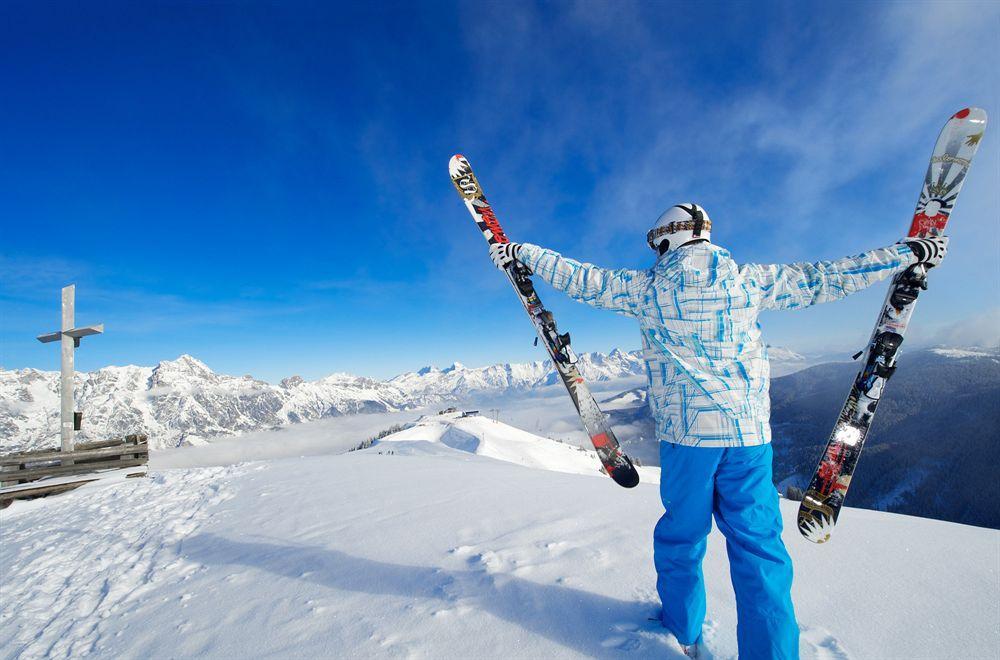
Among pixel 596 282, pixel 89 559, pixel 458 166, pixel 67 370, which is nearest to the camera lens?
pixel 596 282

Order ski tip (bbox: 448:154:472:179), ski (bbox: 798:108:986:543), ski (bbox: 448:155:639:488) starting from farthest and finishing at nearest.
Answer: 1. ski tip (bbox: 448:154:472:179)
2. ski (bbox: 448:155:639:488)
3. ski (bbox: 798:108:986:543)

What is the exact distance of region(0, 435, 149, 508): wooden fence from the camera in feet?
32.5

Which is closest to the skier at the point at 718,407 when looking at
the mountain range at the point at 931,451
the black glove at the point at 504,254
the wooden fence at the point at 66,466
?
the black glove at the point at 504,254

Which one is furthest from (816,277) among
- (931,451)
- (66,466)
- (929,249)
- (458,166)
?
(931,451)

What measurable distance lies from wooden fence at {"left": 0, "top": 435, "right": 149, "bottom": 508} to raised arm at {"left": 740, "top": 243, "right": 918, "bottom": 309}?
13.9 metres

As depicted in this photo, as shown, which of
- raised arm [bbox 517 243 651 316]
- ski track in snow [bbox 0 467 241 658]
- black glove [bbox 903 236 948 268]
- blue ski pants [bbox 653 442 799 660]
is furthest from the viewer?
ski track in snow [bbox 0 467 241 658]

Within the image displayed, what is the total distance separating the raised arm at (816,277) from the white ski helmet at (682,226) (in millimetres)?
430

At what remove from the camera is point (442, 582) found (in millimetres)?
3754

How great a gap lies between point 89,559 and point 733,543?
7.20 m

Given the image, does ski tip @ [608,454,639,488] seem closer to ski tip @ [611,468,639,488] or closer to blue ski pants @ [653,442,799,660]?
ski tip @ [611,468,639,488]

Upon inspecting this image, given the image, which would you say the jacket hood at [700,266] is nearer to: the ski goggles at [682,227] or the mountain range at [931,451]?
the ski goggles at [682,227]

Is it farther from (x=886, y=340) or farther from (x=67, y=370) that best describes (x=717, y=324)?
(x=67, y=370)

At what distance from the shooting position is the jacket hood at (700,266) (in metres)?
2.93

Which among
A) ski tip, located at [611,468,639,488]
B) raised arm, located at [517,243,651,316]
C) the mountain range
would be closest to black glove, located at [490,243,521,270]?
raised arm, located at [517,243,651,316]
